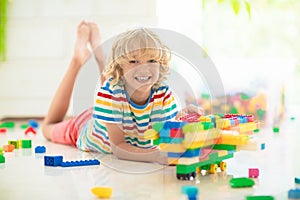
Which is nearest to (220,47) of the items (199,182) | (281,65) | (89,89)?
(281,65)

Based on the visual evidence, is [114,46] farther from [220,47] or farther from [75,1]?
[220,47]

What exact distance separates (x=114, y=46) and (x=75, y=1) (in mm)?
1304

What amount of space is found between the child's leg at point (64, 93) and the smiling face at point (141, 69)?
20.2 inches

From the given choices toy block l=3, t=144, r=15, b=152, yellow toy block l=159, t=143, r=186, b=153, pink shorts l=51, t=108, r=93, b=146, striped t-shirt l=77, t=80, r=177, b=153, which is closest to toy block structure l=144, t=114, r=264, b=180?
yellow toy block l=159, t=143, r=186, b=153

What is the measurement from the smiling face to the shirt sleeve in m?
0.05

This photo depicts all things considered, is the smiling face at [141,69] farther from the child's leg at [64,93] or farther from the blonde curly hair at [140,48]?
the child's leg at [64,93]

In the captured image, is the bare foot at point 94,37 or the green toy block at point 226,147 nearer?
the green toy block at point 226,147

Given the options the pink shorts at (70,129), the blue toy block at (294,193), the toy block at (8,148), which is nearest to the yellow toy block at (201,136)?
the blue toy block at (294,193)

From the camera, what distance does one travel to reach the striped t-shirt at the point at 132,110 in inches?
52.3

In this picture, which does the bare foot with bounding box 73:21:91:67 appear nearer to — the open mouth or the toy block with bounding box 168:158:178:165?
the open mouth

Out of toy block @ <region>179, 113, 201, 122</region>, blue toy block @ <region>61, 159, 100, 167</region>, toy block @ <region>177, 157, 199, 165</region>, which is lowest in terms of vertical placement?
blue toy block @ <region>61, 159, 100, 167</region>

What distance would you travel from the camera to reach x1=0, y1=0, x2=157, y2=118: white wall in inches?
100

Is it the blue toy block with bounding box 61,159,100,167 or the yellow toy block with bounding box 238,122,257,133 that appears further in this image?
the blue toy block with bounding box 61,159,100,167

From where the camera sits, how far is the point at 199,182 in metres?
1.14
